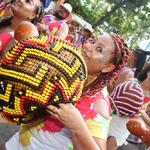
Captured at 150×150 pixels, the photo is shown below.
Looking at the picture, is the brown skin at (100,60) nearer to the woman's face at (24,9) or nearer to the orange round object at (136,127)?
the orange round object at (136,127)

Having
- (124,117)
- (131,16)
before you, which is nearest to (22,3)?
(124,117)

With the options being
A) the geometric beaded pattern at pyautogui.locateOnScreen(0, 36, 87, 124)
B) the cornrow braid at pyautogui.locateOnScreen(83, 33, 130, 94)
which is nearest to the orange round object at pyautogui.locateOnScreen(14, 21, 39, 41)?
the cornrow braid at pyautogui.locateOnScreen(83, 33, 130, 94)

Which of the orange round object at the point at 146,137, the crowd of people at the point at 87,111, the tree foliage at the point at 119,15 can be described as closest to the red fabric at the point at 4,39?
the crowd of people at the point at 87,111

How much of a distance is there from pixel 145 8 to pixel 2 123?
29.7 meters

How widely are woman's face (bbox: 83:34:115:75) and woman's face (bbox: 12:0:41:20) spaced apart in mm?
1563

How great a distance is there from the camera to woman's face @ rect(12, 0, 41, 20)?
3734 millimetres

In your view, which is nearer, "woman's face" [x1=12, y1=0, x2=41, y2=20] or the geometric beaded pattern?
the geometric beaded pattern

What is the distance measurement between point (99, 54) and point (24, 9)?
170 cm

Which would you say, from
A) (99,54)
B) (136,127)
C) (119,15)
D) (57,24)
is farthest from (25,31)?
(119,15)

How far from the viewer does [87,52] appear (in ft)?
7.33

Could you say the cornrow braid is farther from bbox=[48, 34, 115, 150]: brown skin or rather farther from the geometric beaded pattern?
the geometric beaded pattern

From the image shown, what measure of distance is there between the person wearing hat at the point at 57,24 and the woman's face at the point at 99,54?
944 millimetres

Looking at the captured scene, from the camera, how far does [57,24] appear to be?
5.52 meters

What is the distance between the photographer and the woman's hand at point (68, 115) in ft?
5.66
